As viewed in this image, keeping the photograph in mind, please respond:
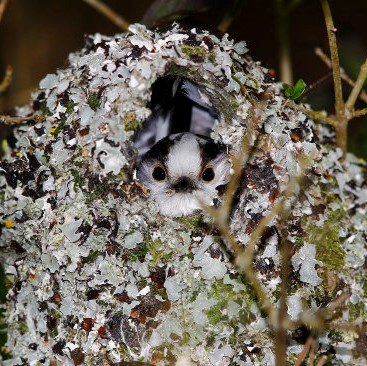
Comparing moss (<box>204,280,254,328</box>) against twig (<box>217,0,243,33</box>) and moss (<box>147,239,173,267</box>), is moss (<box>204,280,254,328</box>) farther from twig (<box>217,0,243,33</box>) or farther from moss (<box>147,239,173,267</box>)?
twig (<box>217,0,243,33</box>)

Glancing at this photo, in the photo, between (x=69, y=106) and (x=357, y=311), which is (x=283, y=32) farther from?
(x=357, y=311)

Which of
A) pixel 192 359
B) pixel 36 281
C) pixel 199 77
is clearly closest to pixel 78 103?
pixel 199 77

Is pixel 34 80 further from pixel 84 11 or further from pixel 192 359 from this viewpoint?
pixel 192 359

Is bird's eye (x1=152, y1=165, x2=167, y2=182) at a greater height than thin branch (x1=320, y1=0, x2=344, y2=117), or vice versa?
bird's eye (x1=152, y1=165, x2=167, y2=182)

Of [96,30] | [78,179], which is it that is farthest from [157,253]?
[96,30]

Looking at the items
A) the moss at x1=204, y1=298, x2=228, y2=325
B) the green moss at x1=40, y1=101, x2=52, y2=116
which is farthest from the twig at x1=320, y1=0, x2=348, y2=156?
the green moss at x1=40, y1=101, x2=52, y2=116

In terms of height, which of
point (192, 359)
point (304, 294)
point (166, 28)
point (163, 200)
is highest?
point (166, 28)
